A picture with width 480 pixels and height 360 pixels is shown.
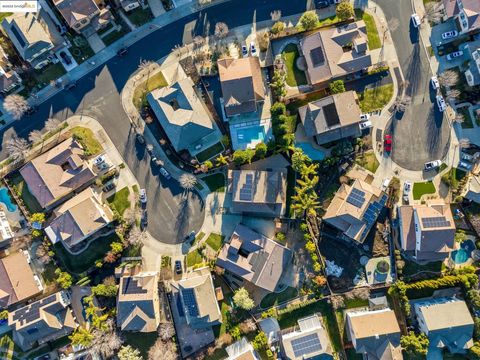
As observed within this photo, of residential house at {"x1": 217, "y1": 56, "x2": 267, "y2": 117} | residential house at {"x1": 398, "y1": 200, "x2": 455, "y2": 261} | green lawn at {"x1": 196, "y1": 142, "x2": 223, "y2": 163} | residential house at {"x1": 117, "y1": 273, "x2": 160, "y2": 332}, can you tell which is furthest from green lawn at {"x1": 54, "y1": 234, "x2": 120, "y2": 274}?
residential house at {"x1": 398, "y1": 200, "x2": 455, "y2": 261}

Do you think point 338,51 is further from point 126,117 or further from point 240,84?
point 126,117

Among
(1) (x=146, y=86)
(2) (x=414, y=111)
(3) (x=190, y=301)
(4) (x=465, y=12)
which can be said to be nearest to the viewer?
(4) (x=465, y=12)

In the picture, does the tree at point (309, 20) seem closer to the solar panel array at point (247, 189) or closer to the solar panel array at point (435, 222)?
the solar panel array at point (247, 189)

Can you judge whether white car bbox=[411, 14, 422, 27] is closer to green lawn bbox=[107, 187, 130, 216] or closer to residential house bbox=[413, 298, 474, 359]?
residential house bbox=[413, 298, 474, 359]

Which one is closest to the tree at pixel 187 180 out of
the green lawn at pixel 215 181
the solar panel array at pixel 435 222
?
the green lawn at pixel 215 181

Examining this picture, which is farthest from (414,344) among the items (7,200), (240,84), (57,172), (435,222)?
(7,200)
